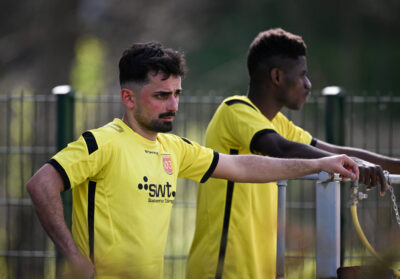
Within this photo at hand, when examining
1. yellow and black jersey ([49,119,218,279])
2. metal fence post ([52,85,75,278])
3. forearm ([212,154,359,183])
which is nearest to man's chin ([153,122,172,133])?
yellow and black jersey ([49,119,218,279])

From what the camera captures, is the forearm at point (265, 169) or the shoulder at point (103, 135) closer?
the shoulder at point (103, 135)

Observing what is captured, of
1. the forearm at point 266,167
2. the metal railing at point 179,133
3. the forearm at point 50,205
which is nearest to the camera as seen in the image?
the forearm at point 50,205

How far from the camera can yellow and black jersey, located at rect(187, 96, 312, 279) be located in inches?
146

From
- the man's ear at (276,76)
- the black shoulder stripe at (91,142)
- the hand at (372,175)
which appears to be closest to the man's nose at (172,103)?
the black shoulder stripe at (91,142)

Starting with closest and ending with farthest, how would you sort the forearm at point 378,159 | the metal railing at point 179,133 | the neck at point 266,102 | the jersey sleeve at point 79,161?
the jersey sleeve at point 79,161 < the neck at point 266,102 < the forearm at point 378,159 < the metal railing at point 179,133

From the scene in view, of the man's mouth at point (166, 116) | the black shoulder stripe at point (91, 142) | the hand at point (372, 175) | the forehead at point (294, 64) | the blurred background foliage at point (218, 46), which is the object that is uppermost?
the blurred background foliage at point (218, 46)

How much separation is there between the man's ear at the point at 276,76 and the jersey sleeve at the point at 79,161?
1.33 m

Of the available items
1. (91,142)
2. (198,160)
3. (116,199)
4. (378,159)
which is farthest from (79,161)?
(378,159)

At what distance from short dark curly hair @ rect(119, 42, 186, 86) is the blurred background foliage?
42.4ft

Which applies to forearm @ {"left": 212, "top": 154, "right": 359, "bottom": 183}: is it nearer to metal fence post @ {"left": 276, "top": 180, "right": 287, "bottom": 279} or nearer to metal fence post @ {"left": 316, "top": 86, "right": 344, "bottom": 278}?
metal fence post @ {"left": 276, "top": 180, "right": 287, "bottom": 279}

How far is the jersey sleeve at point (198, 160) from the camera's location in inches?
129

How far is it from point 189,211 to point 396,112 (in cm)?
203

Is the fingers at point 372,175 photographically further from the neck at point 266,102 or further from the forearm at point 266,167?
the neck at point 266,102

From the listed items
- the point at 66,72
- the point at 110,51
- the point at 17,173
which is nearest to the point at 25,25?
the point at 110,51
